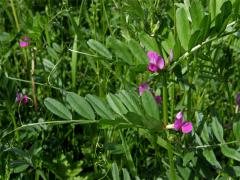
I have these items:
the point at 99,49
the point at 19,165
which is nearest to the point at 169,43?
the point at 99,49

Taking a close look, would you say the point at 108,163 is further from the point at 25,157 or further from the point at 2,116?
the point at 2,116

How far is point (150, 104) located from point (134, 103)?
58mm

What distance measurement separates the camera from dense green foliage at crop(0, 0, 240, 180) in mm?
874

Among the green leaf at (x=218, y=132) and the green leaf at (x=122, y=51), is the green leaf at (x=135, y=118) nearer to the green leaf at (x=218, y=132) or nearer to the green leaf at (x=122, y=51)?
the green leaf at (x=122, y=51)

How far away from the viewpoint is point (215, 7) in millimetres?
898

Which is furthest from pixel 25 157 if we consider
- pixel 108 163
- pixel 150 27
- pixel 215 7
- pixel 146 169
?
pixel 215 7

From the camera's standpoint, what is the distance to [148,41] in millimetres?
899

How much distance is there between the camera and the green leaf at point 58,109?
993 millimetres

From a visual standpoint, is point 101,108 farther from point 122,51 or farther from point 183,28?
point 183,28

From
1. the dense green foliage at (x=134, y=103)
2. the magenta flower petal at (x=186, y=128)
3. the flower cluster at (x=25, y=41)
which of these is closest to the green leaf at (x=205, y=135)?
the dense green foliage at (x=134, y=103)

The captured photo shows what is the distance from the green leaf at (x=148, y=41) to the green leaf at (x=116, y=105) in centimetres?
12

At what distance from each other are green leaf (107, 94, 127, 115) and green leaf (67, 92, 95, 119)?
1.9 inches

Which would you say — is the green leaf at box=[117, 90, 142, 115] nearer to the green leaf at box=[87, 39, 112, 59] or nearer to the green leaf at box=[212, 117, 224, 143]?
the green leaf at box=[87, 39, 112, 59]

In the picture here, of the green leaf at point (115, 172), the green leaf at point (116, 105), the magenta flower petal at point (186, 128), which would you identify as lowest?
the green leaf at point (115, 172)
